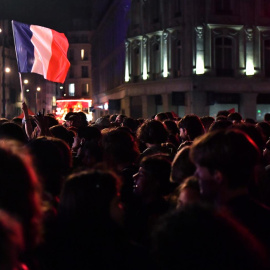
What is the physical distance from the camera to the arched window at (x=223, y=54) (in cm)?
3494

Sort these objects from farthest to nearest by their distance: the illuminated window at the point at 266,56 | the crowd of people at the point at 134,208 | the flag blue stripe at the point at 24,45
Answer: the illuminated window at the point at 266,56 → the flag blue stripe at the point at 24,45 → the crowd of people at the point at 134,208

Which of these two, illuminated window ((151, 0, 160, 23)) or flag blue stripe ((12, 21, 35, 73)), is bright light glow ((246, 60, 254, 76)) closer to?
illuminated window ((151, 0, 160, 23))

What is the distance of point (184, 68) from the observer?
115 ft

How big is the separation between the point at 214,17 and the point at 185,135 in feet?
92.1

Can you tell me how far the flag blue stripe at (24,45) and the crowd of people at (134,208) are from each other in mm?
7181

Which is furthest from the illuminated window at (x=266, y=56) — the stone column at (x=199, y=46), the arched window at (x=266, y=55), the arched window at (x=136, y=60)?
the arched window at (x=136, y=60)

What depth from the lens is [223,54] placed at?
3494cm

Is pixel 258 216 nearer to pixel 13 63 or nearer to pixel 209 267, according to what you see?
pixel 209 267

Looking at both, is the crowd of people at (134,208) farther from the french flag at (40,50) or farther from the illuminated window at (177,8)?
the illuminated window at (177,8)

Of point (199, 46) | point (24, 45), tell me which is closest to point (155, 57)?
point (199, 46)

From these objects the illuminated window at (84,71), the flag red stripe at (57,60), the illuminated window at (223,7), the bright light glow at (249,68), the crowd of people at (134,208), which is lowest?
the crowd of people at (134,208)

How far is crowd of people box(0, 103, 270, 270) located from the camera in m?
1.88

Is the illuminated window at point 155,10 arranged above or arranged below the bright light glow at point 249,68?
above

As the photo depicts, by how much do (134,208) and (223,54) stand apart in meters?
31.5
